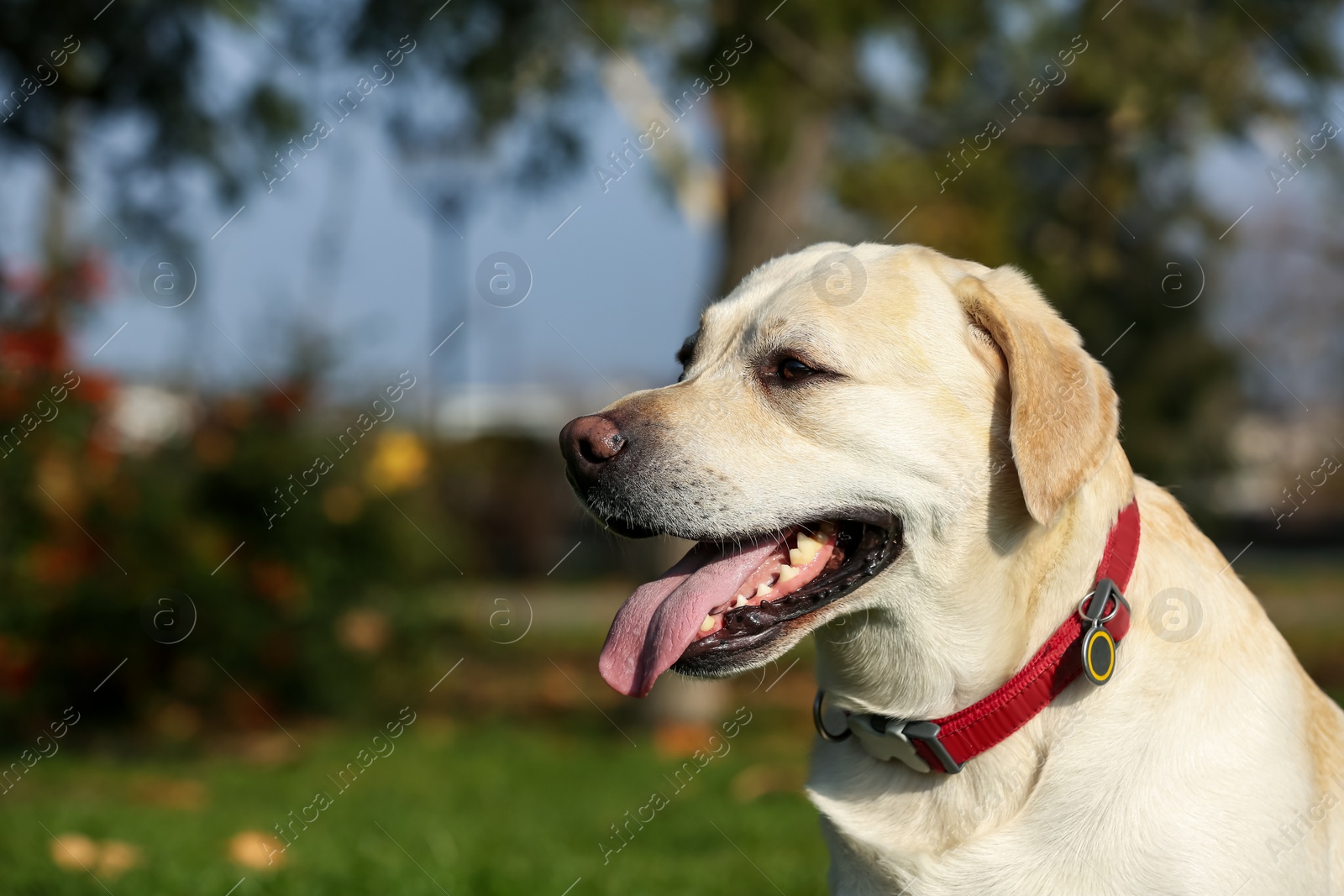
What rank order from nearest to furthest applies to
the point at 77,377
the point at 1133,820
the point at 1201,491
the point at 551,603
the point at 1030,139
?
the point at 1133,820 < the point at 1030,139 < the point at 77,377 < the point at 1201,491 < the point at 551,603

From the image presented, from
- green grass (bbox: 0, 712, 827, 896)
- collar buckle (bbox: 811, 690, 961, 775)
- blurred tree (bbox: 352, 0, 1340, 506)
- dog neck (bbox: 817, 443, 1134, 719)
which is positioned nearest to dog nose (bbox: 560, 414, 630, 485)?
→ dog neck (bbox: 817, 443, 1134, 719)

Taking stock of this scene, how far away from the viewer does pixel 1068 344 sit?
9.57ft

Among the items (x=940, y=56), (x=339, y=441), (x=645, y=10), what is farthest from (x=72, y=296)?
(x=940, y=56)

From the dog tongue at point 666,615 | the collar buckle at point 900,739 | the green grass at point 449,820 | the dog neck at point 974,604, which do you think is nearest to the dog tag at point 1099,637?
the dog neck at point 974,604

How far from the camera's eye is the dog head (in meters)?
2.82

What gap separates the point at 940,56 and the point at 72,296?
612 centimetres

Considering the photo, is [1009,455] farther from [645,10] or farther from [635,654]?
[645,10]

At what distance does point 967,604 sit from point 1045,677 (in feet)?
0.79

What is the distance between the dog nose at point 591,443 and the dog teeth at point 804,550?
48cm

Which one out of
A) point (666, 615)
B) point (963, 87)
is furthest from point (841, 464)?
point (963, 87)

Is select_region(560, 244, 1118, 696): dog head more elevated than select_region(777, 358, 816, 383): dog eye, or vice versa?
select_region(777, 358, 816, 383): dog eye

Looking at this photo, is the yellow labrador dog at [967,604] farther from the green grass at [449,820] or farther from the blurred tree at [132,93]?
the blurred tree at [132,93]

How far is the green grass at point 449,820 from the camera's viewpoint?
180 inches

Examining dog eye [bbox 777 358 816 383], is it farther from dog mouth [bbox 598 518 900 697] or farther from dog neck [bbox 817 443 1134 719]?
dog neck [bbox 817 443 1134 719]
